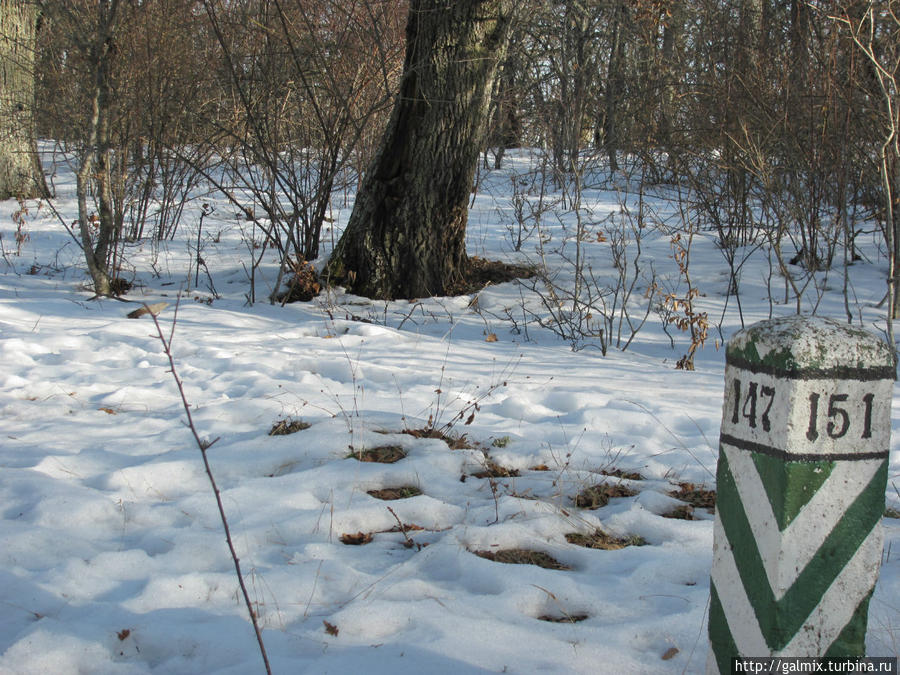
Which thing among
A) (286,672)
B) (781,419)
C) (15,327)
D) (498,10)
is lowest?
(286,672)

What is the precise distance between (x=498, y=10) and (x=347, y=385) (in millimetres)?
3681

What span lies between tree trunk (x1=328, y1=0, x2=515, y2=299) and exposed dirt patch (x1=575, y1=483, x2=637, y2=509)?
3.92 meters

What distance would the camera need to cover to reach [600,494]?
3059 mm

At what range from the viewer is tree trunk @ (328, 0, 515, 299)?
6.20 m

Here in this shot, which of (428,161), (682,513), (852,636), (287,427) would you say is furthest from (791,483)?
(428,161)

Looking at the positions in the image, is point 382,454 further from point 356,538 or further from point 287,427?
point 356,538

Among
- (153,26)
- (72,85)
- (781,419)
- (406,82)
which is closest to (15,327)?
(406,82)

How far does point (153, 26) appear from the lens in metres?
7.81

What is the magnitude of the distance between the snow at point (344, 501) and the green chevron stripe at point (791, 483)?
2.69ft

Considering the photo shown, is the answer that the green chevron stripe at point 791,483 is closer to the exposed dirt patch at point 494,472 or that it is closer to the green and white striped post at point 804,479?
the green and white striped post at point 804,479

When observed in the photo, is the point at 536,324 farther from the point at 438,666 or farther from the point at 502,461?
the point at 438,666

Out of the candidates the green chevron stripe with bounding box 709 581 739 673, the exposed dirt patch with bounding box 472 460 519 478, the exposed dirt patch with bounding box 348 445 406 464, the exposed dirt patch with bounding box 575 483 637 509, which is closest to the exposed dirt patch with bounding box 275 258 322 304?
the exposed dirt patch with bounding box 348 445 406 464

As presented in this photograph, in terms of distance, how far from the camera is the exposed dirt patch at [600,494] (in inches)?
118

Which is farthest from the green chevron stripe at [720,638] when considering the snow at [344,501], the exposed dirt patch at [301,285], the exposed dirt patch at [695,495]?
the exposed dirt patch at [301,285]
